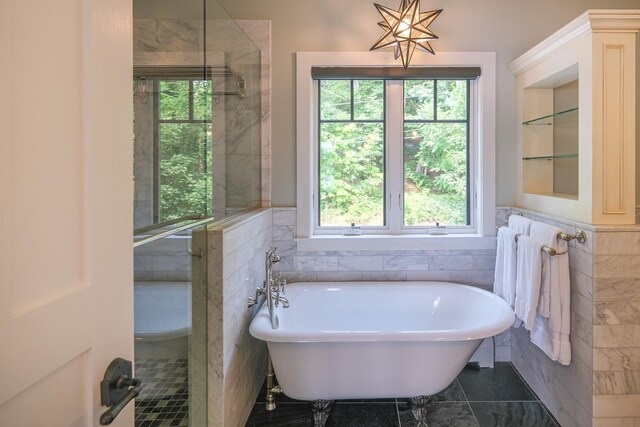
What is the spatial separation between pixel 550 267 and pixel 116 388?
219cm

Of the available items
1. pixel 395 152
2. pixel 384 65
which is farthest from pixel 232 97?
pixel 395 152

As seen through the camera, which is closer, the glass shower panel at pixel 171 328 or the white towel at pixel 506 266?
the glass shower panel at pixel 171 328

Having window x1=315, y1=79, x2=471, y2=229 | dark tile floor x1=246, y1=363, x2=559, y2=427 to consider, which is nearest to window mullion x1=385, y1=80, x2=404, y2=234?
window x1=315, y1=79, x2=471, y2=229

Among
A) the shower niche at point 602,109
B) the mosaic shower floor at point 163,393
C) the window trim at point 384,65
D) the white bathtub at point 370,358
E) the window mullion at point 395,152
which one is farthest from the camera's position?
the window mullion at point 395,152

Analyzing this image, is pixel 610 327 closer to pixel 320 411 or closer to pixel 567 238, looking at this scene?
pixel 567 238

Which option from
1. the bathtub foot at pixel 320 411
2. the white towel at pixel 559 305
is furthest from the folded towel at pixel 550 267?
the bathtub foot at pixel 320 411

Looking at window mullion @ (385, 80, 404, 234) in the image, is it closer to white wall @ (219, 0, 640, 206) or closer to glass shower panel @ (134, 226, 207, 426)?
white wall @ (219, 0, 640, 206)

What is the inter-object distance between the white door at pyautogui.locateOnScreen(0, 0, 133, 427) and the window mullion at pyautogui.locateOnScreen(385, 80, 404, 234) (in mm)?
2349

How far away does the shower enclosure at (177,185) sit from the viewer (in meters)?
1.50

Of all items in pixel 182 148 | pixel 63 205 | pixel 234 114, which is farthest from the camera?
pixel 234 114

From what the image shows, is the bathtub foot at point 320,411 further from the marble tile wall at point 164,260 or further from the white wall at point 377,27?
the white wall at point 377,27

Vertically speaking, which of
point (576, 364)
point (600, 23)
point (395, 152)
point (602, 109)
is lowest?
point (576, 364)

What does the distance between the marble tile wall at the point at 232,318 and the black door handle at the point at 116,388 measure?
101 cm

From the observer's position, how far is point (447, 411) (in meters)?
2.45
